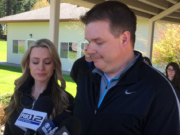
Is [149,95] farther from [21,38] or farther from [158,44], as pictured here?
[21,38]

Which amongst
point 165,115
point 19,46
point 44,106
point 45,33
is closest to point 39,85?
point 44,106

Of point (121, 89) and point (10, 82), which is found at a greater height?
point (121, 89)

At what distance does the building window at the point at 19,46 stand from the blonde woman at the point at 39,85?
1870cm

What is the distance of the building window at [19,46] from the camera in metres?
20.2

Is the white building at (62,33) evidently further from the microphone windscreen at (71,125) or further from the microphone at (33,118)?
the microphone windscreen at (71,125)

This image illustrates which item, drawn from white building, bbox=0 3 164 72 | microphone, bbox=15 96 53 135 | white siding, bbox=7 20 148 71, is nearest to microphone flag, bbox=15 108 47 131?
microphone, bbox=15 96 53 135

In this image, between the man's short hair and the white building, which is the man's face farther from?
the white building

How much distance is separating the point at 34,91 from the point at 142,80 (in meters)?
1.48

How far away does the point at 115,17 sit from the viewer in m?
1.49

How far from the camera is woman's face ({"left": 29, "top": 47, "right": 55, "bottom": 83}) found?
7.74ft

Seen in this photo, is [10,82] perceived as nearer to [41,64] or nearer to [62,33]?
[62,33]

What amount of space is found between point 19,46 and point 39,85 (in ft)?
62.8

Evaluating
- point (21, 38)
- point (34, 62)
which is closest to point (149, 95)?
point (34, 62)

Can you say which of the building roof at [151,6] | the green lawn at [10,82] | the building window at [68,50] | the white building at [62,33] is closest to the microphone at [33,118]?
the building roof at [151,6]
